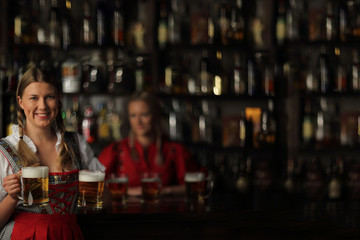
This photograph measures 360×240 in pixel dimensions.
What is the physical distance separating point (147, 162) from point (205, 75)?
45.6 inches

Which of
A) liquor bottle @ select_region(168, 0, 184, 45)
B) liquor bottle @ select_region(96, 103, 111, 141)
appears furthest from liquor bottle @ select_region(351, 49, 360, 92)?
liquor bottle @ select_region(96, 103, 111, 141)

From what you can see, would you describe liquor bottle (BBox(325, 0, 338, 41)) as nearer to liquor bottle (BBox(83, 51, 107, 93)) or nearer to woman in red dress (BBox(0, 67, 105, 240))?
liquor bottle (BBox(83, 51, 107, 93))

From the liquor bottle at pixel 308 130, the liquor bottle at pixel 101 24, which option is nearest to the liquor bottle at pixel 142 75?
the liquor bottle at pixel 101 24

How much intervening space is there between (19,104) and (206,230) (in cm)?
97

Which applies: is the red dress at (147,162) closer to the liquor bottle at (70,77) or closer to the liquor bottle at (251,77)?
the liquor bottle at (70,77)

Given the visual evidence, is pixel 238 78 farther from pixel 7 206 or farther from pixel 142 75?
pixel 7 206

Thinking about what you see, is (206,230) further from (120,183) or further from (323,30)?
(323,30)

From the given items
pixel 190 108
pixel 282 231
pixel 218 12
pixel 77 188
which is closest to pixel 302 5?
pixel 218 12

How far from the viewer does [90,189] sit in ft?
5.30

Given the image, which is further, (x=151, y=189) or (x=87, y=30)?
(x=87, y=30)

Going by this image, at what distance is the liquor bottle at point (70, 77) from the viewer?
358cm

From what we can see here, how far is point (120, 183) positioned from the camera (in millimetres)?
2184

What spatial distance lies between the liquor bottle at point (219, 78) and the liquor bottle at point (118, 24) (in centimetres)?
78

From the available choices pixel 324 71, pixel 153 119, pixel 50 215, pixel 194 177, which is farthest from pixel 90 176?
pixel 324 71
